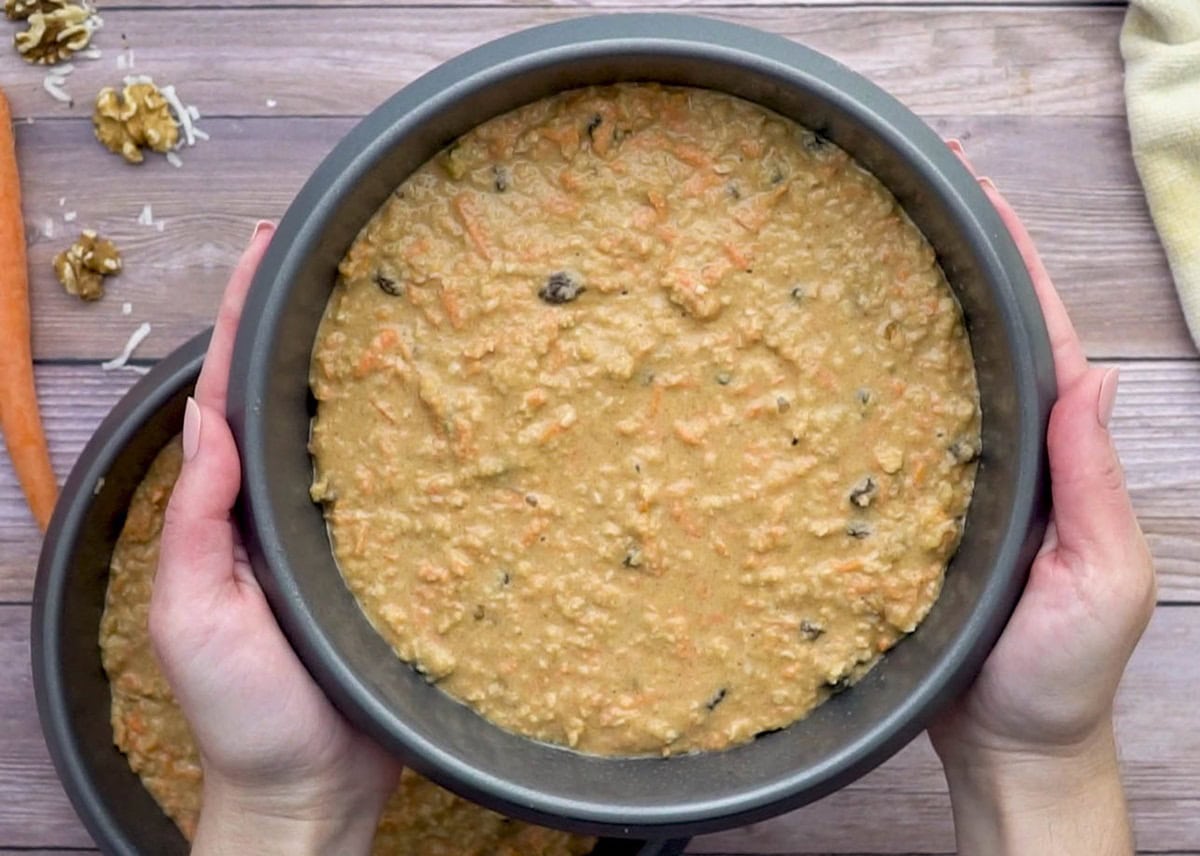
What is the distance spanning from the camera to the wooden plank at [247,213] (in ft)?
6.23

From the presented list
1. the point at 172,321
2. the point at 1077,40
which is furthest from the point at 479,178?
the point at 1077,40

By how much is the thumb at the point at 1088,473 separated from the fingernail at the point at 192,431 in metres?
0.92

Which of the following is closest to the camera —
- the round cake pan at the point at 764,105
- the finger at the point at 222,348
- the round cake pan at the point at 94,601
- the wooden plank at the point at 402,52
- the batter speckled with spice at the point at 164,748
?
the round cake pan at the point at 764,105

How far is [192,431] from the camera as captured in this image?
4.52ft

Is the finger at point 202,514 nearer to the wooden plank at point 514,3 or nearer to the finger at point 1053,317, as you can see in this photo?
the wooden plank at point 514,3

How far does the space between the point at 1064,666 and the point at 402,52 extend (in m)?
1.25

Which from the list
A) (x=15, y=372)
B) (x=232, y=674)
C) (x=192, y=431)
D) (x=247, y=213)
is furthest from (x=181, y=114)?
(x=232, y=674)

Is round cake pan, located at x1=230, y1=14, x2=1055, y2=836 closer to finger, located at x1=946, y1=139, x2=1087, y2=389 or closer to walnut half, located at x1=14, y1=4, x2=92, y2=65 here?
finger, located at x1=946, y1=139, x2=1087, y2=389

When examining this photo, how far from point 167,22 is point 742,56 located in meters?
1.02

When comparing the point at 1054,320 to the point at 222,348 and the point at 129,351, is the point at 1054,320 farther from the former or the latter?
the point at 129,351

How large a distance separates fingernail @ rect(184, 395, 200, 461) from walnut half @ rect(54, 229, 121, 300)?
0.61 metres

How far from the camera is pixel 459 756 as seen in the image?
1.34m

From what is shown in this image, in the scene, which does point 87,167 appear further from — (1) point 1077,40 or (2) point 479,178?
(1) point 1077,40

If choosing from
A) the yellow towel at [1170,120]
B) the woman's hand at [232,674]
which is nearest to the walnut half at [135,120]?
the woman's hand at [232,674]
